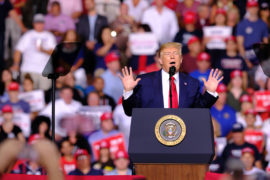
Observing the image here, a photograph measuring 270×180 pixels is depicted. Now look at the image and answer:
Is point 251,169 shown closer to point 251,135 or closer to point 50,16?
point 251,135

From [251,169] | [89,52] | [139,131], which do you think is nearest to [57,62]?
[139,131]

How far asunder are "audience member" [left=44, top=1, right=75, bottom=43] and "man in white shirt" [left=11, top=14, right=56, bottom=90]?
1.02 feet

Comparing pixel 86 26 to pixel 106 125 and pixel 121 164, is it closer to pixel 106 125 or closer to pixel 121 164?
pixel 106 125

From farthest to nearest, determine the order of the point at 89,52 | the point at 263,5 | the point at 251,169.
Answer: the point at 263,5 < the point at 89,52 < the point at 251,169

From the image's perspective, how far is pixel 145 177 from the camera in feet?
16.5

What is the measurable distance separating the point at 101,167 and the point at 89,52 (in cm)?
277

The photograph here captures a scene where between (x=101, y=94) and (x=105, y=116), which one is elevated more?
(x=101, y=94)

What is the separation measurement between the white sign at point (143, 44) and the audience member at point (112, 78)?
1.04 ft

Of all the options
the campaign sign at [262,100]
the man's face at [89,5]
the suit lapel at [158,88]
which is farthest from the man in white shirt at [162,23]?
the suit lapel at [158,88]

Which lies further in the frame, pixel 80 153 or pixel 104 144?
pixel 104 144

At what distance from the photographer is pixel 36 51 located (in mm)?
11195

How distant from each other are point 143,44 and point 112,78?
732mm

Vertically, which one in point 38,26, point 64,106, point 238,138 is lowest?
point 238,138

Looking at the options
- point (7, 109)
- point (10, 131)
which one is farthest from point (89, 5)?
point (10, 131)
